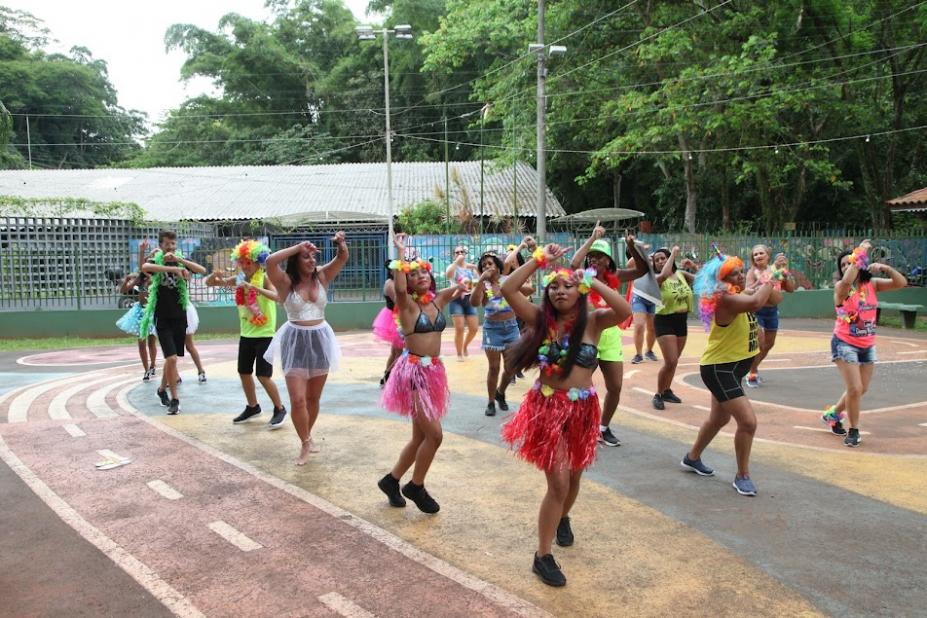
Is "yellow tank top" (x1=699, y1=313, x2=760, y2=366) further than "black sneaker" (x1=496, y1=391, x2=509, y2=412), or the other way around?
"black sneaker" (x1=496, y1=391, x2=509, y2=412)

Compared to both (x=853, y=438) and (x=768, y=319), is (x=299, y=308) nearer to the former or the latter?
(x=853, y=438)

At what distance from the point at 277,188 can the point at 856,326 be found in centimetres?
2805

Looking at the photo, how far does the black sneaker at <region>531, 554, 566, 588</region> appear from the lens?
3.80 m

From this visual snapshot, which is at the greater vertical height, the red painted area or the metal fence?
the metal fence

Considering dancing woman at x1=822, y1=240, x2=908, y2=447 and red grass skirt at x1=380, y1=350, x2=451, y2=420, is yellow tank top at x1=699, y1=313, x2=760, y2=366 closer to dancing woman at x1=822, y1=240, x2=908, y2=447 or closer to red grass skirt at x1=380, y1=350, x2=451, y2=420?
dancing woman at x1=822, y1=240, x2=908, y2=447

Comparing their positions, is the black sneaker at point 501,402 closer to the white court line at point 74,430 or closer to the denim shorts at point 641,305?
the denim shorts at point 641,305

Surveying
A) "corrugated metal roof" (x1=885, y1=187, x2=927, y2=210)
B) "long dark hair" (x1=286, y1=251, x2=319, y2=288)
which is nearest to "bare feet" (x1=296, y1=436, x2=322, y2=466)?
"long dark hair" (x1=286, y1=251, x2=319, y2=288)

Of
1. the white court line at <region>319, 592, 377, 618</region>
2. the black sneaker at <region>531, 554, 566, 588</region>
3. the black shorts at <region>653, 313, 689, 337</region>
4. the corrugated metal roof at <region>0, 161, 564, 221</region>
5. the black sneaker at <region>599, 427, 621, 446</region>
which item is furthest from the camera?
the corrugated metal roof at <region>0, 161, 564, 221</region>

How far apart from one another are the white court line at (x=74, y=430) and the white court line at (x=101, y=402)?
0.43m

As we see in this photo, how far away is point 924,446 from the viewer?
21.3ft

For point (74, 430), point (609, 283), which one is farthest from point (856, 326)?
point (74, 430)

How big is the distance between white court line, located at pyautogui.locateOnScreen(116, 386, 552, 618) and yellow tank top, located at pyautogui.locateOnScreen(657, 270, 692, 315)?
442cm

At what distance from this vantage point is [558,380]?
4016 mm

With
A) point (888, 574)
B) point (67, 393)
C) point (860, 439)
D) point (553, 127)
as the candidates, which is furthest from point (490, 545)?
point (553, 127)
